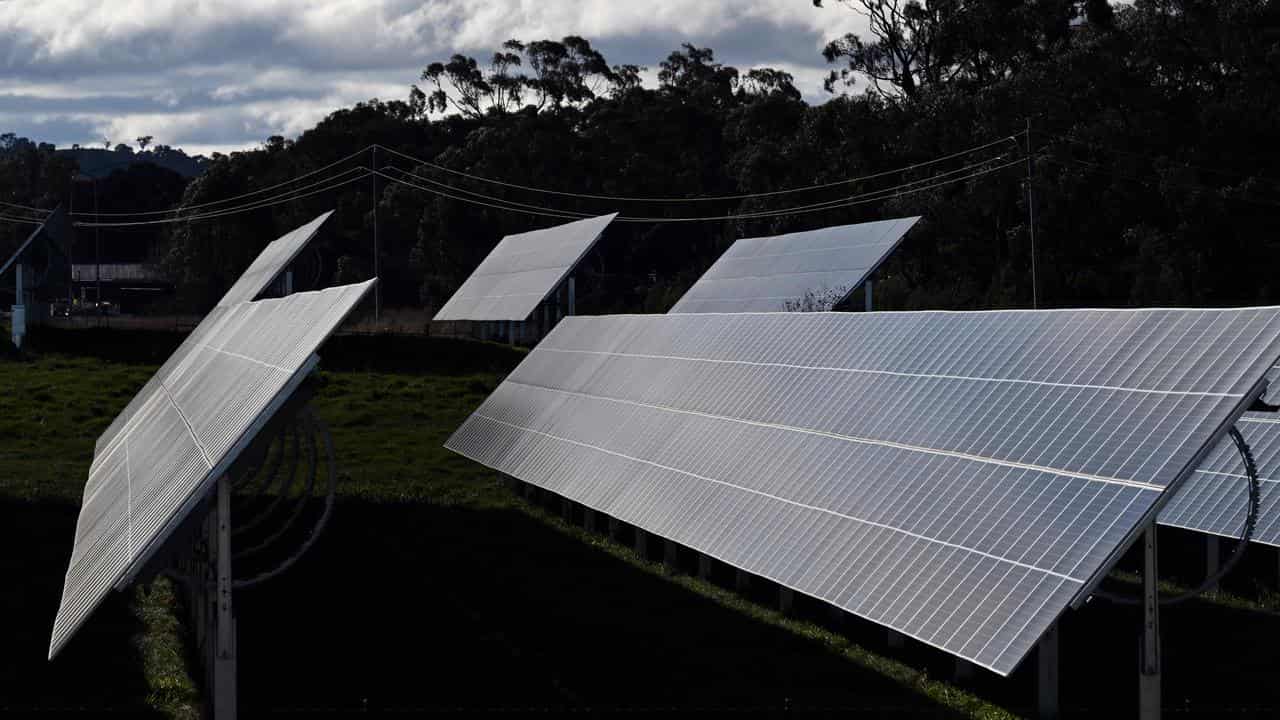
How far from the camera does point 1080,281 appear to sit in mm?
55906

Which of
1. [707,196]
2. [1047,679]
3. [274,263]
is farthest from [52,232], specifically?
[1047,679]

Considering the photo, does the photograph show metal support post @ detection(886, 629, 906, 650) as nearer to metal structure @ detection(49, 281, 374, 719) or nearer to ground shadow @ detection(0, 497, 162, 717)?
metal structure @ detection(49, 281, 374, 719)

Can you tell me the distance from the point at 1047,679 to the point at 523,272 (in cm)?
4891

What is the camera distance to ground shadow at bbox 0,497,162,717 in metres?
14.3

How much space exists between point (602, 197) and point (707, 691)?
222ft

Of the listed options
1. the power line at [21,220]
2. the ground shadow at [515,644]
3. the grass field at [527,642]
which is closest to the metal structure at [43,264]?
the grass field at [527,642]

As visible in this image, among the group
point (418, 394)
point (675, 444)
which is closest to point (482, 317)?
point (418, 394)

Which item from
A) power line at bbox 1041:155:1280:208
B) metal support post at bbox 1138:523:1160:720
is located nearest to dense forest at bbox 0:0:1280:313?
power line at bbox 1041:155:1280:208

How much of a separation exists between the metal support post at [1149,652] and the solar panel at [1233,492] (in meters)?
5.37

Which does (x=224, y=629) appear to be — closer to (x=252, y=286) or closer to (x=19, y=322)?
(x=252, y=286)

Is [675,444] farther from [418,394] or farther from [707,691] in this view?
[418,394]

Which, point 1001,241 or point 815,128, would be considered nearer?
point 1001,241

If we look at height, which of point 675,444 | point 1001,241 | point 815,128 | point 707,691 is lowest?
point 707,691

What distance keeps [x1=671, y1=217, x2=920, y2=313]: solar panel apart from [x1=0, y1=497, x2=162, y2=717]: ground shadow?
25991 millimetres
